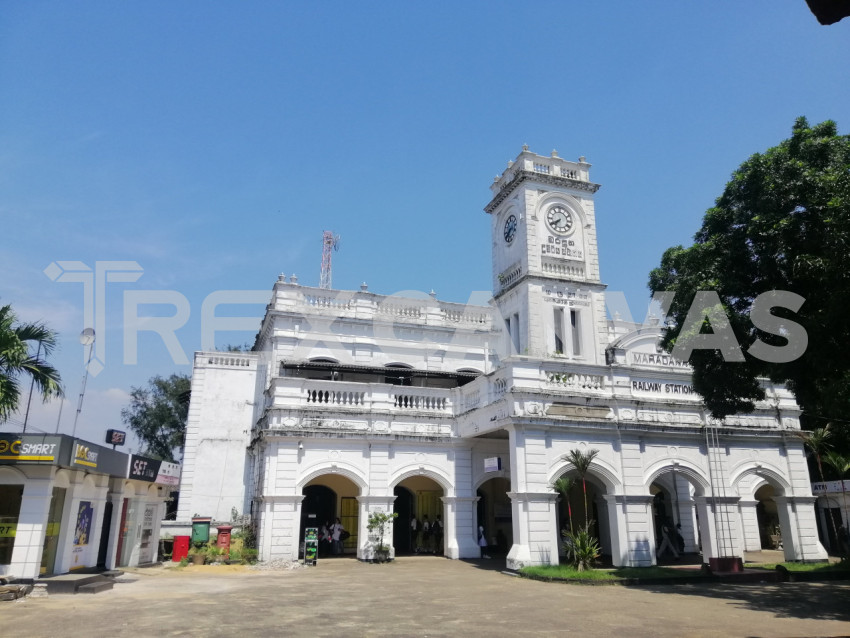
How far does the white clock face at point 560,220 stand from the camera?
29391mm

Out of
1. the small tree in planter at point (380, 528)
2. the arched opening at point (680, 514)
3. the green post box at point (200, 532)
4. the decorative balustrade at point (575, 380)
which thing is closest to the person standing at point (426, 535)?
the small tree in planter at point (380, 528)

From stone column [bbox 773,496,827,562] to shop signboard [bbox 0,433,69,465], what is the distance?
2239 cm

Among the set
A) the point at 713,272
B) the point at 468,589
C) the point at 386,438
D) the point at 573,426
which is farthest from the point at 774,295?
the point at 386,438

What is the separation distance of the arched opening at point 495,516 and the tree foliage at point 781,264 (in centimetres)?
1103

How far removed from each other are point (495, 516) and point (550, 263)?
1178 cm

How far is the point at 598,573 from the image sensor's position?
16.6 m

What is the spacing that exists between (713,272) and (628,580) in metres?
8.24

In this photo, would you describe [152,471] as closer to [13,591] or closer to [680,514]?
Answer: [13,591]

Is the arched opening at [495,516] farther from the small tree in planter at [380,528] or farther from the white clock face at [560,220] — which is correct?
the white clock face at [560,220]

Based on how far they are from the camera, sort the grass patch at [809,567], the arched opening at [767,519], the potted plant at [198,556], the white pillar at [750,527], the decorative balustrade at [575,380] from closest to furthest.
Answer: the grass patch at [809,567]
the decorative balustrade at [575,380]
the potted plant at [198,556]
the white pillar at [750,527]
the arched opening at [767,519]

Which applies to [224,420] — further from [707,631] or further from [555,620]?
[707,631]

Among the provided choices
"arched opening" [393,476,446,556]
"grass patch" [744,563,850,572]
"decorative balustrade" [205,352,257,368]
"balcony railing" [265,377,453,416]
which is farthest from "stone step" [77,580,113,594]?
"grass patch" [744,563,850,572]

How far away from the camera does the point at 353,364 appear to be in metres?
25.6

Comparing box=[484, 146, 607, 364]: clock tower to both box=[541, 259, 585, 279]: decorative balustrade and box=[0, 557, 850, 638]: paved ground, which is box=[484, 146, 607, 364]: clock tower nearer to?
box=[541, 259, 585, 279]: decorative balustrade
